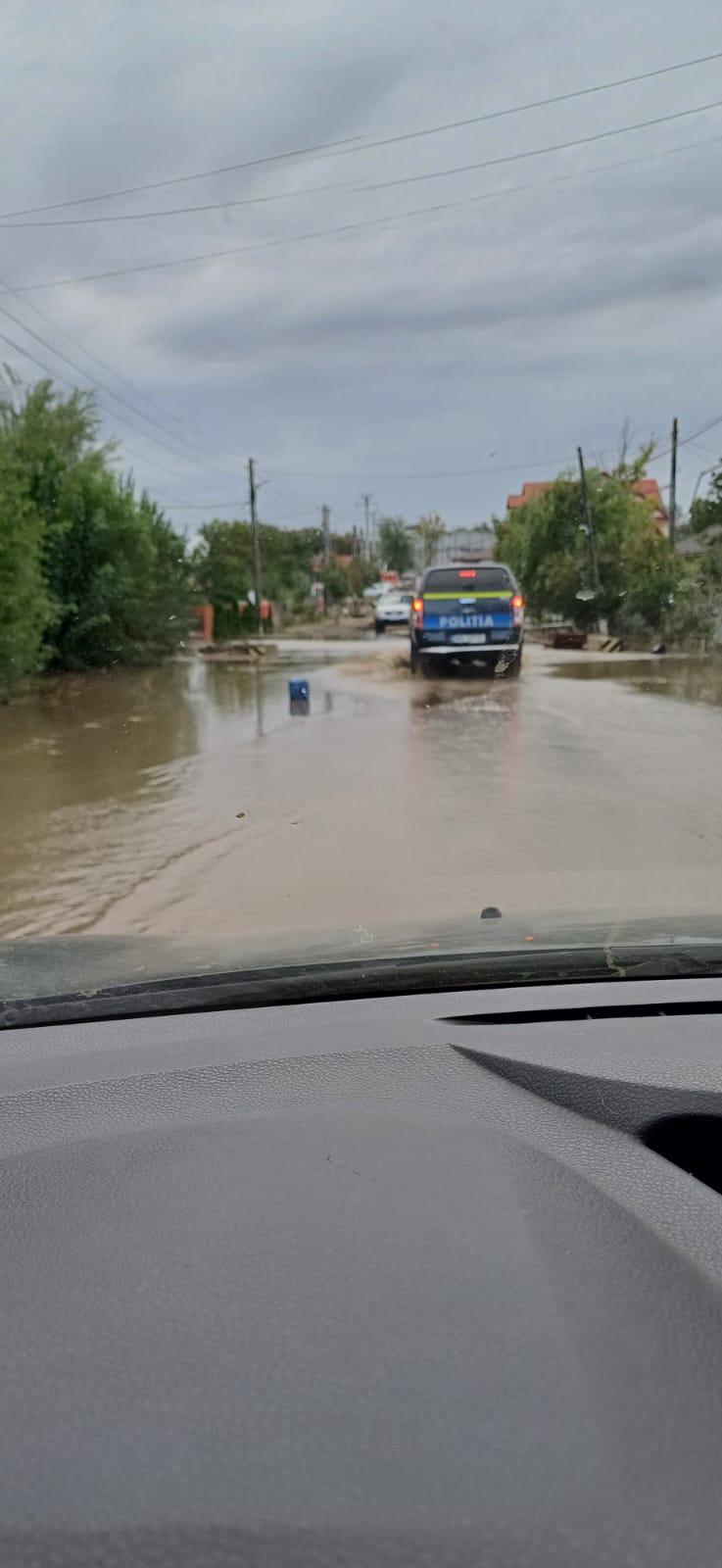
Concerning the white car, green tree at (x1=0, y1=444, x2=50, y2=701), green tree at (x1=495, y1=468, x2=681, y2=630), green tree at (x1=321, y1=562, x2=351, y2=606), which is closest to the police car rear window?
green tree at (x1=495, y1=468, x2=681, y2=630)

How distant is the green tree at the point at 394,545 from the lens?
59306mm

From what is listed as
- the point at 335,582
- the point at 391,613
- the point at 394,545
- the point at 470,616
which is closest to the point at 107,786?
the point at 470,616

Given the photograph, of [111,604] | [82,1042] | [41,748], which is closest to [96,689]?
[111,604]

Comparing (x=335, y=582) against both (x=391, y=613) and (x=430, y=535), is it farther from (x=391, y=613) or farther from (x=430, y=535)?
(x=430, y=535)

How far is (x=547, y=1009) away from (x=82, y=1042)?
0.92 meters

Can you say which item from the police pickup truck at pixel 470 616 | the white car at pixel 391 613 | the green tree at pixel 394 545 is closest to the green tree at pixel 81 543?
the police pickup truck at pixel 470 616

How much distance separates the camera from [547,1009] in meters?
2.48

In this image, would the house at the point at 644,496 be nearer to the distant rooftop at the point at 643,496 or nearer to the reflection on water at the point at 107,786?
the distant rooftop at the point at 643,496

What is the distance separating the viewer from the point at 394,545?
65438 millimetres

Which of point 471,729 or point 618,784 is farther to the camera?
point 471,729

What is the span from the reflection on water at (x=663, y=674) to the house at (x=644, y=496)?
2.57m

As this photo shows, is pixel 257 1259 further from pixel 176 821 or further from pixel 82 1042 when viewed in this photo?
pixel 176 821

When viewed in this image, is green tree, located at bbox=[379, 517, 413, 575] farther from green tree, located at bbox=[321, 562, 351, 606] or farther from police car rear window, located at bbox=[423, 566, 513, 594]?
police car rear window, located at bbox=[423, 566, 513, 594]

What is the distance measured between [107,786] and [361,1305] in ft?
33.1
